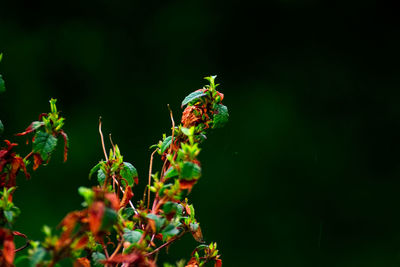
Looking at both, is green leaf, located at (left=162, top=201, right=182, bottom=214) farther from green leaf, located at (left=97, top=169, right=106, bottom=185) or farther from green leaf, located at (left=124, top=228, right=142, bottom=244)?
green leaf, located at (left=97, top=169, right=106, bottom=185)

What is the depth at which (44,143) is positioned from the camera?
28.3 inches

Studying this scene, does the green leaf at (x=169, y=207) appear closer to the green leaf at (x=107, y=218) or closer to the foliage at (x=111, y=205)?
the foliage at (x=111, y=205)

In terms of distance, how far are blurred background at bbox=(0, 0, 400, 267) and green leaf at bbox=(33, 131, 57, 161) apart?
1371 mm

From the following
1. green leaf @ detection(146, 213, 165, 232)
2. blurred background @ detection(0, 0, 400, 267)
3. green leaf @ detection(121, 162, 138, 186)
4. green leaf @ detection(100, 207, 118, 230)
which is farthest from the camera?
blurred background @ detection(0, 0, 400, 267)

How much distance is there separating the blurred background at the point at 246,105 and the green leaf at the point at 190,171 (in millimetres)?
1490

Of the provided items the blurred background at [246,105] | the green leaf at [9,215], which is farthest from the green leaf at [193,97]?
the blurred background at [246,105]

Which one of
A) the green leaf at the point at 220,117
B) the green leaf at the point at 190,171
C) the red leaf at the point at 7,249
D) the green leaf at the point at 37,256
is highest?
the green leaf at the point at 220,117

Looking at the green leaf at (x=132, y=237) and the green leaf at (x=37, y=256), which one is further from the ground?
the green leaf at (x=132, y=237)

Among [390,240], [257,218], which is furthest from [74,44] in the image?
[390,240]

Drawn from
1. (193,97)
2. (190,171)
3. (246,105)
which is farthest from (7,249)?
(246,105)

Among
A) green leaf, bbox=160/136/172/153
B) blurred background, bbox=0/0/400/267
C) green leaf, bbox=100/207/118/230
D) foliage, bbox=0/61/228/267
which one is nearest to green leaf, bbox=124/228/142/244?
foliage, bbox=0/61/228/267

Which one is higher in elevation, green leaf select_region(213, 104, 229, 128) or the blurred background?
the blurred background

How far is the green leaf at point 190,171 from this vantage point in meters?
0.63

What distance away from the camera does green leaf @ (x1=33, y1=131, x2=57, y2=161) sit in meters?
0.72
